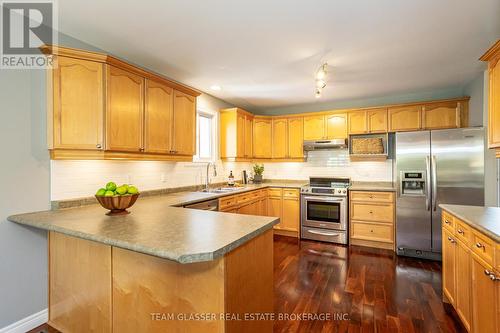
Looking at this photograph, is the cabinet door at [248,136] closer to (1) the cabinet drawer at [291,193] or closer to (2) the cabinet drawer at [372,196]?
(1) the cabinet drawer at [291,193]

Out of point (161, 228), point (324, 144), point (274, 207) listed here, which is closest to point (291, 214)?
point (274, 207)

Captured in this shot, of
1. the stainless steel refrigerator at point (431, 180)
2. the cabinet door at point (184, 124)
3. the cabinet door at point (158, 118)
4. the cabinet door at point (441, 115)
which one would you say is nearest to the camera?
the cabinet door at point (158, 118)

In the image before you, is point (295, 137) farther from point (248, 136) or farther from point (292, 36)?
point (292, 36)

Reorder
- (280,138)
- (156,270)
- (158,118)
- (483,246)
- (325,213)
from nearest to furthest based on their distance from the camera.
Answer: (156,270) → (483,246) → (158,118) → (325,213) → (280,138)

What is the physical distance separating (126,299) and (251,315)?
793 millimetres

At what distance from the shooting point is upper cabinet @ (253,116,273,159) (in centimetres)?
497

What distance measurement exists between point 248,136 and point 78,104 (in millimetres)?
3033

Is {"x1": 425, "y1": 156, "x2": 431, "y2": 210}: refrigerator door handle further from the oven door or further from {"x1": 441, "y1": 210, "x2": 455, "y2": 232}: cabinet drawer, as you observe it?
{"x1": 441, "y1": 210, "x2": 455, "y2": 232}: cabinet drawer

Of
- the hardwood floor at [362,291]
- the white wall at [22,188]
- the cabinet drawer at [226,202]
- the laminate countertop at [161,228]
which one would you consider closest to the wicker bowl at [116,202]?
the laminate countertop at [161,228]

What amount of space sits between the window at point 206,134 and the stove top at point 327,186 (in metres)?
1.75

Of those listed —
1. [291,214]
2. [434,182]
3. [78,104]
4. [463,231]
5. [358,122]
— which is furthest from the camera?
[291,214]

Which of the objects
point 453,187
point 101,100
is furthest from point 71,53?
point 453,187

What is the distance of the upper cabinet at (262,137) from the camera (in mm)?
4969

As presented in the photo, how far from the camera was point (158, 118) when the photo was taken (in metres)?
2.71
